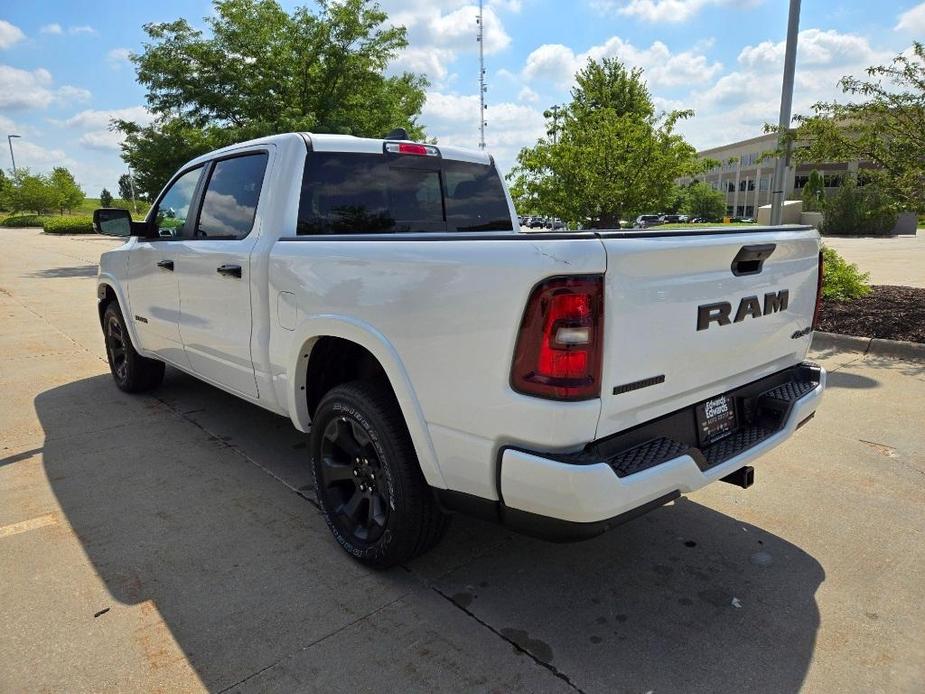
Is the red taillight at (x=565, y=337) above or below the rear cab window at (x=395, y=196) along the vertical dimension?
below

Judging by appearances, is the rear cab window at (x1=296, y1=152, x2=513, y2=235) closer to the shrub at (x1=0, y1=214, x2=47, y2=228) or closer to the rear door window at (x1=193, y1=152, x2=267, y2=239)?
the rear door window at (x1=193, y1=152, x2=267, y2=239)

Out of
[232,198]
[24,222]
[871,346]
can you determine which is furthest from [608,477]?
[24,222]


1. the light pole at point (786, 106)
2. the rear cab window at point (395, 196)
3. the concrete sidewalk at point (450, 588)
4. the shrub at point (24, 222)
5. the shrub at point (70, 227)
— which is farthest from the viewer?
the shrub at point (24, 222)

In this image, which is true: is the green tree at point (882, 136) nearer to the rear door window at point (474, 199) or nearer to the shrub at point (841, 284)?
the shrub at point (841, 284)

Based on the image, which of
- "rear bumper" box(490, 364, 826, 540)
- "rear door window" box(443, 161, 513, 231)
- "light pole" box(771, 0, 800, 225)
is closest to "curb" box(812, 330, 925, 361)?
"light pole" box(771, 0, 800, 225)

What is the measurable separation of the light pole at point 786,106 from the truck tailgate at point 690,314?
646cm

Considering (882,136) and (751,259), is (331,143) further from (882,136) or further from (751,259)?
(882,136)

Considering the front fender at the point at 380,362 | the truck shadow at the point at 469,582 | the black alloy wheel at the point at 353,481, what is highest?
the front fender at the point at 380,362

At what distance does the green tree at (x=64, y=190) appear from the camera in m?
67.6

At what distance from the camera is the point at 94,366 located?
680cm

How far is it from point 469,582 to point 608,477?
111cm

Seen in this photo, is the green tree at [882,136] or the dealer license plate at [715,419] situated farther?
the green tree at [882,136]

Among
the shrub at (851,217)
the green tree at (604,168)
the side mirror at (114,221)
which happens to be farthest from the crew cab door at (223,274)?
the shrub at (851,217)

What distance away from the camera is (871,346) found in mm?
6672
